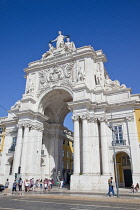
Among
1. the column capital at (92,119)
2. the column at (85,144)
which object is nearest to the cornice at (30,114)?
the column at (85,144)

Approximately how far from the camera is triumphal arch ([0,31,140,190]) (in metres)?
24.6

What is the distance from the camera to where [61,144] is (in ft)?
124

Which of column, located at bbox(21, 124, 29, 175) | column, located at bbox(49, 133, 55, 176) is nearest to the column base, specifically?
column, located at bbox(21, 124, 29, 175)

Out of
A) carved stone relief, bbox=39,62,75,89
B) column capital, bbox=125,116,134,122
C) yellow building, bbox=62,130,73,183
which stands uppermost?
carved stone relief, bbox=39,62,75,89

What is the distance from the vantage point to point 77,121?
26.2 meters

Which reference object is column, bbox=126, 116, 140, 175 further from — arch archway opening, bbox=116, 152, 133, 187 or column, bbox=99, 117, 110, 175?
column, bbox=99, 117, 110, 175

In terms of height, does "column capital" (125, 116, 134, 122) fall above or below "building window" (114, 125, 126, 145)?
above

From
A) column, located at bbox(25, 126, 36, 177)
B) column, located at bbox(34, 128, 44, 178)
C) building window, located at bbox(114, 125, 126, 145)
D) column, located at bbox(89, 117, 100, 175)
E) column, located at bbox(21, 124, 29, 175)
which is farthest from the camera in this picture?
column, located at bbox(34, 128, 44, 178)

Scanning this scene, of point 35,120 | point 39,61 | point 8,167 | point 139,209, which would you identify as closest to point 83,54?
point 39,61

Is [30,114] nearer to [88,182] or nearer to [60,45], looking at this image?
[88,182]

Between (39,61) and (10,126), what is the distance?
13676 mm

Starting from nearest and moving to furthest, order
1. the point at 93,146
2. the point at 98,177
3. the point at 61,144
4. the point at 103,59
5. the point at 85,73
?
1. the point at 98,177
2. the point at 93,146
3. the point at 85,73
4. the point at 103,59
5. the point at 61,144

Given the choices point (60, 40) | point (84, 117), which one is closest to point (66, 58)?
point (60, 40)

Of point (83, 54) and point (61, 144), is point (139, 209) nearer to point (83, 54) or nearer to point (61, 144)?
point (83, 54)
